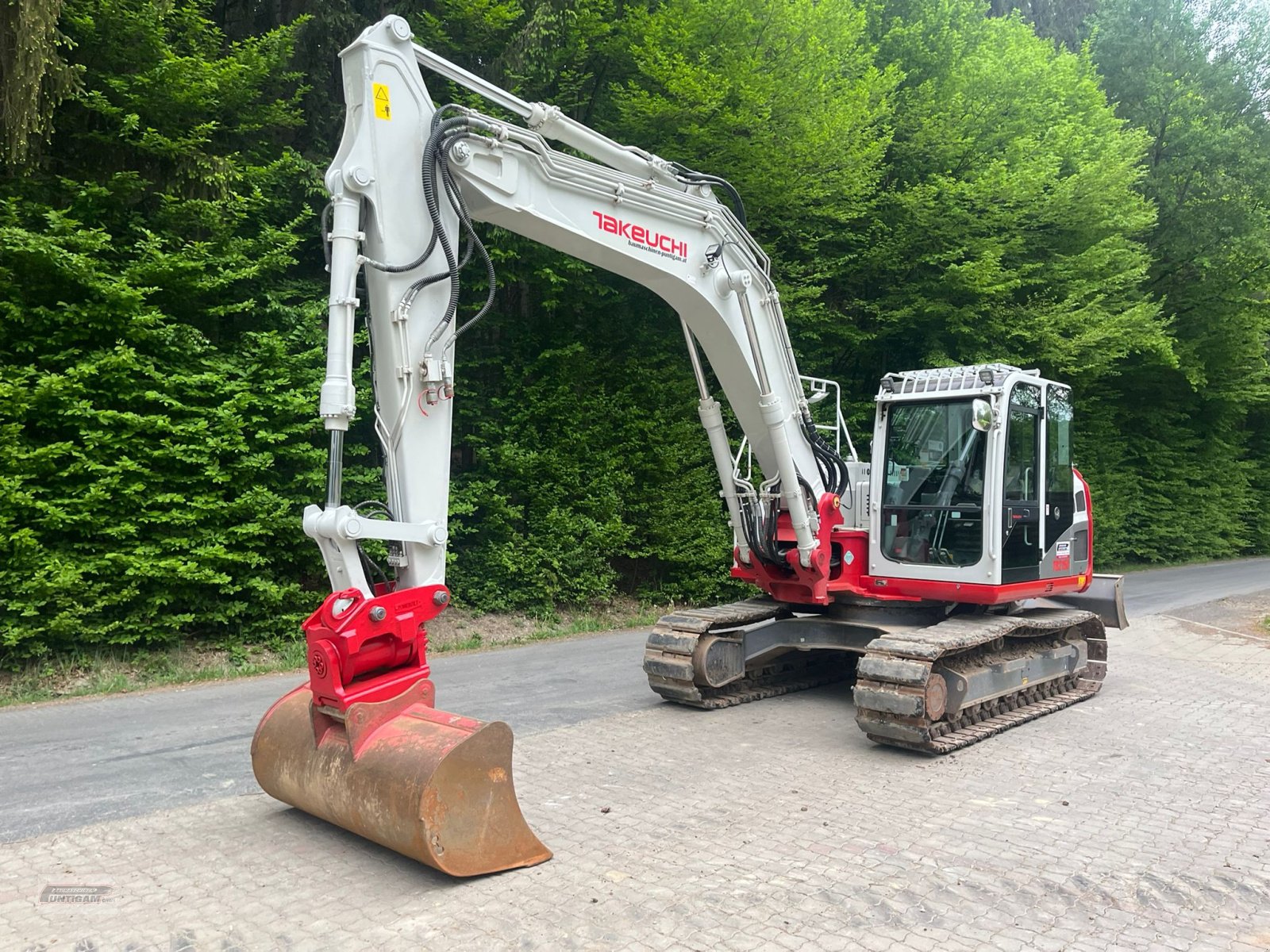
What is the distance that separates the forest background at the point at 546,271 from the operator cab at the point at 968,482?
5.72 meters

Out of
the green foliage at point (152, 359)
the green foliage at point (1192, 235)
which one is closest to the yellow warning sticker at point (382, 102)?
the green foliage at point (152, 359)

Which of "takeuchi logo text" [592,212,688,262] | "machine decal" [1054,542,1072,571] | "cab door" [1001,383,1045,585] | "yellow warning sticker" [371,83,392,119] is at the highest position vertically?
"yellow warning sticker" [371,83,392,119]

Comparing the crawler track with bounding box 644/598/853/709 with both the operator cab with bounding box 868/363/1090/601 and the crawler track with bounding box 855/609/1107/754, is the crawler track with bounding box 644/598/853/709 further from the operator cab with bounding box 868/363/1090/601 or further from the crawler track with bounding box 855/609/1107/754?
the crawler track with bounding box 855/609/1107/754

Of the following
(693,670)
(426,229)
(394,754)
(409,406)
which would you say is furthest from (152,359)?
(394,754)

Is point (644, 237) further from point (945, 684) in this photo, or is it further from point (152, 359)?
point (152, 359)

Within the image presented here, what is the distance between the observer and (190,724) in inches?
278

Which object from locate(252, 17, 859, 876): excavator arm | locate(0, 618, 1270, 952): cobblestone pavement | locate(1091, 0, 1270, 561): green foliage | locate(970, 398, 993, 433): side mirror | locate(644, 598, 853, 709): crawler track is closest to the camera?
locate(0, 618, 1270, 952): cobblestone pavement

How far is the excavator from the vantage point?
4.41 meters

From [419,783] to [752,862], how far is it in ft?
5.33

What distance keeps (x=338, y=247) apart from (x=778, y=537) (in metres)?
4.49

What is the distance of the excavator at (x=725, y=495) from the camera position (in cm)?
441

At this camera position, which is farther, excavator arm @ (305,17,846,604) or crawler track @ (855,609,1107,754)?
crawler track @ (855,609,1107,754)

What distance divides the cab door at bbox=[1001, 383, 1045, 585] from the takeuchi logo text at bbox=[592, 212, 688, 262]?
9.33ft

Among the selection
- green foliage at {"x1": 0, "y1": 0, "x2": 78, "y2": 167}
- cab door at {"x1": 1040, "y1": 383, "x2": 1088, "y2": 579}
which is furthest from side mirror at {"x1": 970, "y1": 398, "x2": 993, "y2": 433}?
green foliage at {"x1": 0, "y1": 0, "x2": 78, "y2": 167}
